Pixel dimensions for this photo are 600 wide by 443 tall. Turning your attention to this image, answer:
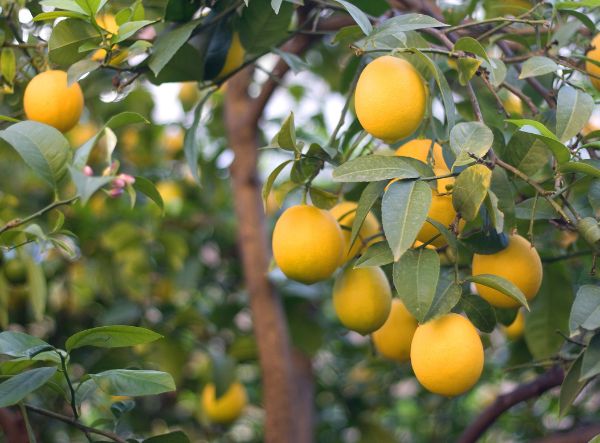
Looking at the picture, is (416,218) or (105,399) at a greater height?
(416,218)

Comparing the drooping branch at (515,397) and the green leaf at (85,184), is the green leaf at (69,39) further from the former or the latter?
the drooping branch at (515,397)

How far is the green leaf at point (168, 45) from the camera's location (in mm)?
856

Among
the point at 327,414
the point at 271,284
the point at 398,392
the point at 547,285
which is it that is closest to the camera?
the point at 547,285

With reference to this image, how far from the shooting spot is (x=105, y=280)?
1.79m

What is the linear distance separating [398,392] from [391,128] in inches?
63.0

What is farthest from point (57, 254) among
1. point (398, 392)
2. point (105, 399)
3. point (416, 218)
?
point (416, 218)

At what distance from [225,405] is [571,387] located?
3.33 ft

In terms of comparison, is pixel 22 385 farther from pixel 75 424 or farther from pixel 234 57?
pixel 234 57

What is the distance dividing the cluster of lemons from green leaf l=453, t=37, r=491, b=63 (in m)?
0.05

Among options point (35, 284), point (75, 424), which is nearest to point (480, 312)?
point (75, 424)

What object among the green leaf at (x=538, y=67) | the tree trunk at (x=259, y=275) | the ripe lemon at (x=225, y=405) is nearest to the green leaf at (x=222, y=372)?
the ripe lemon at (x=225, y=405)

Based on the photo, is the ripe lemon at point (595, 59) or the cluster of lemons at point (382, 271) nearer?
the cluster of lemons at point (382, 271)

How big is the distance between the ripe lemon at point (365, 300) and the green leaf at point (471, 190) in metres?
0.17

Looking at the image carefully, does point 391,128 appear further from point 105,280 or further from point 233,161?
point 105,280
